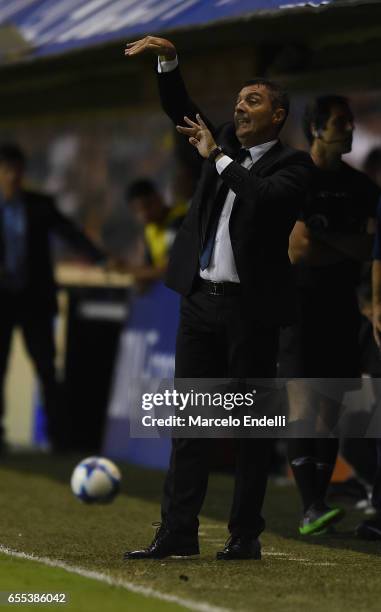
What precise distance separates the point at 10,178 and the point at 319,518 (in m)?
5.42

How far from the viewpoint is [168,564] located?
700 cm

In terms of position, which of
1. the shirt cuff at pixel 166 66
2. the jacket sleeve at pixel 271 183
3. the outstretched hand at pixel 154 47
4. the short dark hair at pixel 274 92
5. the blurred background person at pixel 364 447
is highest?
the outstretched hand at pixel 154 47

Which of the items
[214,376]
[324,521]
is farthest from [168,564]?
[324,521]

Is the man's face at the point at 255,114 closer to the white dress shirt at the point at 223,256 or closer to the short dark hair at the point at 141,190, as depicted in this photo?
the white dress shirt at the point at 223,256

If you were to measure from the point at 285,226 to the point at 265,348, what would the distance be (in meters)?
0.57

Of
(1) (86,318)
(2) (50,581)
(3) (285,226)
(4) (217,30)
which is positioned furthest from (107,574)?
(1) (86,318)

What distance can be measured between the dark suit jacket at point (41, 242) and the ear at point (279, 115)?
5.85m

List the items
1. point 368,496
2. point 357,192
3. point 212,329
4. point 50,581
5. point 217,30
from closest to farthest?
point 50,581, point 212,329, point 357,192, point 368,496, point 217,30

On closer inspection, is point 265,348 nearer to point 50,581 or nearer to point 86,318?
point 50,581

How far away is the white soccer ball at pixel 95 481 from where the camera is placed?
9.12 meters

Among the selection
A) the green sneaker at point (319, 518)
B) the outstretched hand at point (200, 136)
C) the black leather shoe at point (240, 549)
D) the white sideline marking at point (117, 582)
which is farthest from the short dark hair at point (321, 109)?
the white sideline marking at point (117, 582)

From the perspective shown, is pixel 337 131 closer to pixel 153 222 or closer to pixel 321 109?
pixel 321 109

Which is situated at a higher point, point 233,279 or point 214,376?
point 233,279

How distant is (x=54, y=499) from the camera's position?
397 inches
